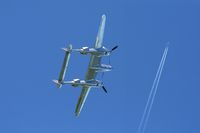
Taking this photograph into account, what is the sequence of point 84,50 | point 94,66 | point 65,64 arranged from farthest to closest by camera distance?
point 94,66 → point 84,50 → point 65,64

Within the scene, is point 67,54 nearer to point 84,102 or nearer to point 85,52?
point 85,52

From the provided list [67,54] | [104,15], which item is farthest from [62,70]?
[104,15]

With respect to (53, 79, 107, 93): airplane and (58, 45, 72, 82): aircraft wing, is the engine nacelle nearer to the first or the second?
(58, 45, 72, 82): aircraft wing

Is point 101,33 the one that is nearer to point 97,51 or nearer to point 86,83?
point 97,51

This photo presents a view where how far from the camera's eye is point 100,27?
7239 inches

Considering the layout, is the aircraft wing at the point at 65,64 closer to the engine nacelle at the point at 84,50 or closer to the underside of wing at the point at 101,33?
the engine nacelle at the point at 84,50

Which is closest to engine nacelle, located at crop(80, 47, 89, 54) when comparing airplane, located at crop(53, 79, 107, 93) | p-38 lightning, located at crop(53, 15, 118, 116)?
p-38 lightning, located at crop(53, 15, 118, 116)

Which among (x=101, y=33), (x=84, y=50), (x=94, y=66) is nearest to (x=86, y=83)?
(x=94, y=66)

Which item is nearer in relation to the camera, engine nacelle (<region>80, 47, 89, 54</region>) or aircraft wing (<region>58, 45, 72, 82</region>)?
aircraft wing (<region>58, 45, 72, 82</region>)

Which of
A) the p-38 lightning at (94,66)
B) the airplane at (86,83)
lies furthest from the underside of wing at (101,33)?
the airplane at (86,83)

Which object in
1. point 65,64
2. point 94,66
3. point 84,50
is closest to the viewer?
point 65,64

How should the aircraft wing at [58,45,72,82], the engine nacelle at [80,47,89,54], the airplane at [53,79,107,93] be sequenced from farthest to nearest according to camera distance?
the airplane at [53,79,107,93]
the engine nacelle at [80,47,89,54]
the aircraft wing at [58,45,72,82]

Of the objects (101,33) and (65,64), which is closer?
(65,64)

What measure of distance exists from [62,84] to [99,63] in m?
10.4
